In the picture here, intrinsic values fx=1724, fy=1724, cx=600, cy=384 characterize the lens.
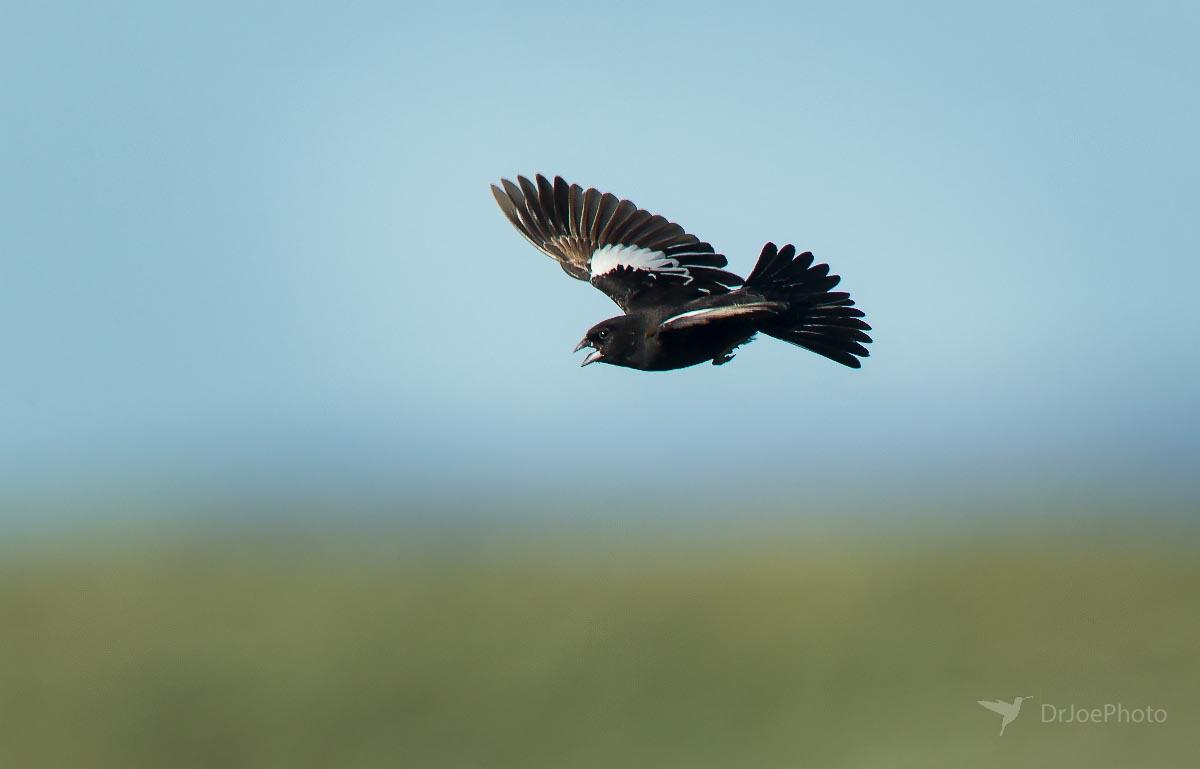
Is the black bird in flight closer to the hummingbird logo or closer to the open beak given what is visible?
the open beak

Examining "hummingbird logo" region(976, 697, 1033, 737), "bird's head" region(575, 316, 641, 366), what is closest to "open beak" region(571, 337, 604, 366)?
"bird's head" region(575, 316, 641, 366)

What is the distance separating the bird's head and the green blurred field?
12416 mm

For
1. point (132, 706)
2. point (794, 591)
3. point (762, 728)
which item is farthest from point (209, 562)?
point (762, 728)

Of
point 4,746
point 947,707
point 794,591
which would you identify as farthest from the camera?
point 794,591

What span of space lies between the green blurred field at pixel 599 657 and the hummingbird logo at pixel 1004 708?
0.14m

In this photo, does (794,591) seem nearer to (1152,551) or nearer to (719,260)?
(1152,551)

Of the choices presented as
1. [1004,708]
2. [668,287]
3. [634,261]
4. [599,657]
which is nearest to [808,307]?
[668,287]

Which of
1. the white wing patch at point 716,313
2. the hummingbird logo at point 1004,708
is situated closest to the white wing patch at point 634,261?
the white wing patch at point 716,313

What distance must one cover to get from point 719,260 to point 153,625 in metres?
22.9

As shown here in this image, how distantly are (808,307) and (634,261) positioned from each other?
5.07ft

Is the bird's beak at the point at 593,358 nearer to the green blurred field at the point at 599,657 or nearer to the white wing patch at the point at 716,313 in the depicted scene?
the white wing patch at the point at 716,313

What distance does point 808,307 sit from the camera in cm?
1089

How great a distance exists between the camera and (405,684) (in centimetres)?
2825

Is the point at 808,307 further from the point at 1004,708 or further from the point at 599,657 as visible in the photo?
the point at 599,657
